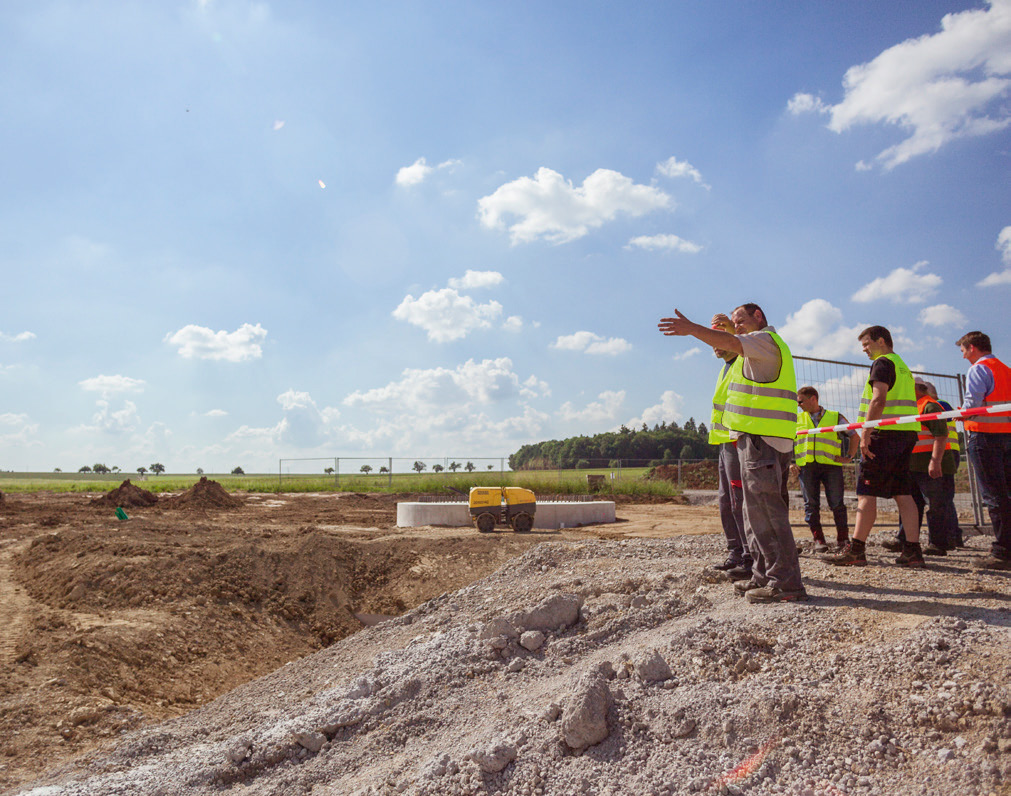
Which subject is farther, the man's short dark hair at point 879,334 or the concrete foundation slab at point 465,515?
the concrete foundation slab at point 465,515

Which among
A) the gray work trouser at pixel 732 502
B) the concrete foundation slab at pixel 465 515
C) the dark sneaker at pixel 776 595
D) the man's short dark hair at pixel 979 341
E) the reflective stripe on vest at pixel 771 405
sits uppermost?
the man's short dark hair at pixel 979 341

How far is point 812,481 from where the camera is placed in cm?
697

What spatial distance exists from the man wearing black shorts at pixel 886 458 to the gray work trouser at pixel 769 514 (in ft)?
4.72

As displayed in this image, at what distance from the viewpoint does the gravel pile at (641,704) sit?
107 inches

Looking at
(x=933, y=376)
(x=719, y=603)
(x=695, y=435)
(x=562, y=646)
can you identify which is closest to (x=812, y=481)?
(x=719, y=603)

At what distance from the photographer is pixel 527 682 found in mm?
4074

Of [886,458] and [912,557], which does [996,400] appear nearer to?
[886,458]

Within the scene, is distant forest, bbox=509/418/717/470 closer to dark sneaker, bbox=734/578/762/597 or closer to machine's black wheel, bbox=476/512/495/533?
machine's black wheel, bbox=476/512/495/533

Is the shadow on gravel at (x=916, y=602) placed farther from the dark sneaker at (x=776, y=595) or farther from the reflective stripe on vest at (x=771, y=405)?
the reflective stripe on vest at (x=771, y=405)

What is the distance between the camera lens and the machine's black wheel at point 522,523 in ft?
41.3

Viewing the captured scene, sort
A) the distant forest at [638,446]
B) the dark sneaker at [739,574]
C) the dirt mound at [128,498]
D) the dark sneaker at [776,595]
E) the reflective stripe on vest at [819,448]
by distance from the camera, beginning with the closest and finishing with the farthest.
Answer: the dark sneaker at [776,595] → the dark sneaker at [739,574] → the reflective stripe on vest at [819,448] → the dirt mound at [128,498] → the distant forest at [638,446]

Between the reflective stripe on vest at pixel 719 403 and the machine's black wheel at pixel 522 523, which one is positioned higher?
the reflective stripe on vest at pixel 719 403

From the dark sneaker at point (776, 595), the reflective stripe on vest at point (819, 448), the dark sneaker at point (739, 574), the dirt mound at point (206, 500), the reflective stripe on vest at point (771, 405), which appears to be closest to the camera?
the dark sneaker at point (776, 595)

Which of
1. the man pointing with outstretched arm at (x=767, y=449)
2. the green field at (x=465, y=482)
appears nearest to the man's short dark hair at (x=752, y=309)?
the man pointing with outstretched arm at (x=767, y=449)
